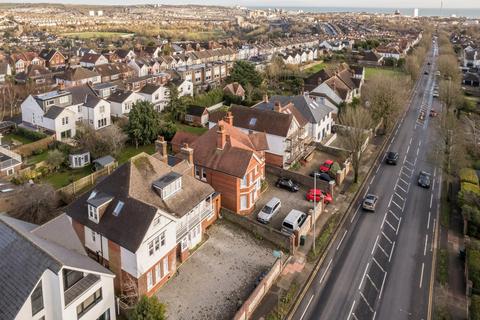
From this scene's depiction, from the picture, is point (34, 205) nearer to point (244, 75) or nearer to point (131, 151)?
point (131, 151)

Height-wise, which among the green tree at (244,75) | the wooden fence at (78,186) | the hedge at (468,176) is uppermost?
the green tree at (244,75)

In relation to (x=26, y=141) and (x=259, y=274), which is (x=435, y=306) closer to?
(x=259, y=274)

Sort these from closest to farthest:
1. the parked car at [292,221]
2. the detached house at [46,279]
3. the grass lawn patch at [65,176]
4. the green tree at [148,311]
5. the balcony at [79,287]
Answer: the detached house at [46,279]
the balcony at [79,287]
the green tree at [148,311]
the parked car at [292,221]
the grass lawn patch at [65,176]

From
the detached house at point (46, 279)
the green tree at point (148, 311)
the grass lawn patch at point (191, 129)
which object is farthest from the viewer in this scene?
the grass lawn patch at point (191, 129)

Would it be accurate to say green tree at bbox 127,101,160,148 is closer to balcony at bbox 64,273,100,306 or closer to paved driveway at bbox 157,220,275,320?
paved driveway at bbox 157,220,275,320

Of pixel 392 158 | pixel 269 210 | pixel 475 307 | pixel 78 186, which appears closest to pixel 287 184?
pixel 269 210

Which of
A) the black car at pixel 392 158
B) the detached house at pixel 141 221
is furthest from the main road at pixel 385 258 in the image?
the detached house at pixel 141 221

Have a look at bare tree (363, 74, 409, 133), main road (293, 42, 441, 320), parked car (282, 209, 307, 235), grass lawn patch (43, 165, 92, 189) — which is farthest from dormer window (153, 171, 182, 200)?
bare tree (363, 74, 409, 133)

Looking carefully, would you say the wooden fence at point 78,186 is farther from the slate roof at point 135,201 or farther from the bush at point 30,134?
the bush at point 30,134
